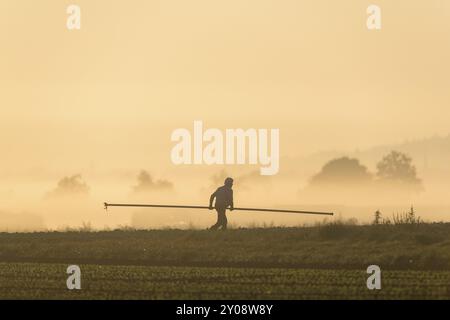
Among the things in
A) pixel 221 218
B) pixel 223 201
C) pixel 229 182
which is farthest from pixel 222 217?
pixel 229 182

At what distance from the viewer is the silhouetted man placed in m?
53.1

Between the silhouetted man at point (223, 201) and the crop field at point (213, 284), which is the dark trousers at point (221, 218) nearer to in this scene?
the silhouetted man at point (223, 201)

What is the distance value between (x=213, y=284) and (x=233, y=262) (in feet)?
25.1

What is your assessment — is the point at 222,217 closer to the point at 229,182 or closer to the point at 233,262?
the point at 229,182

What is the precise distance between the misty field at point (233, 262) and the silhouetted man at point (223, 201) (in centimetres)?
247

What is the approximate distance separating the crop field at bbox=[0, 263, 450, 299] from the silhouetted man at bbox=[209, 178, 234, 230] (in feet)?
40.7

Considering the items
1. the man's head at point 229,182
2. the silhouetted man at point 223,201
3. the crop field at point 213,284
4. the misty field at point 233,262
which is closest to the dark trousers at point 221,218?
the silhouetted man at point 223,201

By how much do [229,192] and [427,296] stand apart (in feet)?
70.8

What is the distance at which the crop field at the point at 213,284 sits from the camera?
3278cm

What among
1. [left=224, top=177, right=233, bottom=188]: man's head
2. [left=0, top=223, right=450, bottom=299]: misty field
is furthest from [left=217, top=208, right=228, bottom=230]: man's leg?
[left=0, top=223, right=450, bottom=299]: misty field

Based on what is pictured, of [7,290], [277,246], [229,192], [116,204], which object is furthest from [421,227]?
[7,290]

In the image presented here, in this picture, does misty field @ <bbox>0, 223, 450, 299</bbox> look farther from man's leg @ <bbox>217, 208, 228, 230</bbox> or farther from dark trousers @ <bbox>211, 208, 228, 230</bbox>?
man's leg @ <bbox>217, 208, 228, 230</bbox>

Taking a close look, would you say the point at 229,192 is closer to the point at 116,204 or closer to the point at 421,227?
the point at 116,204
